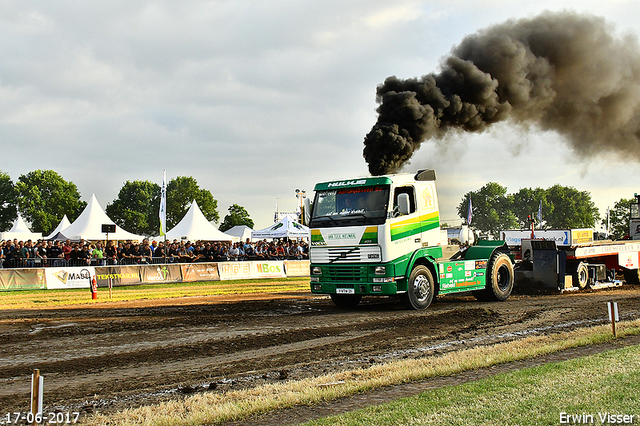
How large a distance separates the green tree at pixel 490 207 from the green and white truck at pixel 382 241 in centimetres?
12215

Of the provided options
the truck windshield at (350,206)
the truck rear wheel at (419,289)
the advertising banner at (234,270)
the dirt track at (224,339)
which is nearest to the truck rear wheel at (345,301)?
the dirt track at (224,339)

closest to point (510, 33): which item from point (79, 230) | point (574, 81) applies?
point (574, 81)

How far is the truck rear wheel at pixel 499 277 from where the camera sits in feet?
47.7

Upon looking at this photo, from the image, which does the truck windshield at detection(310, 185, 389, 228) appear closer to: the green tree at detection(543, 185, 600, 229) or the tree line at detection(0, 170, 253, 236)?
the tree line at detection(0, 170, 253, 236)

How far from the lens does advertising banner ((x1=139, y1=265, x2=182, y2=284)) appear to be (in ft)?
→ 76.5

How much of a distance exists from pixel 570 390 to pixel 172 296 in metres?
15.7

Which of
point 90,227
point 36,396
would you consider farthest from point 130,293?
point 90,227

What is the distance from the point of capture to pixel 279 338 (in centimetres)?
952

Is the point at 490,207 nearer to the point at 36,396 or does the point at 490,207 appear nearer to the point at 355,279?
the point at 355,279

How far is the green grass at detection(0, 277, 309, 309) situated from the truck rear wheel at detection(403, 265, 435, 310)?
8314 millimetres

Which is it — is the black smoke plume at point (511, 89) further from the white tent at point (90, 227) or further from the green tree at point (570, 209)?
the green tree at point (570, 209)

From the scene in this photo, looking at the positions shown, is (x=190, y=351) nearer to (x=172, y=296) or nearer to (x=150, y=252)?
(x=172, y=296)

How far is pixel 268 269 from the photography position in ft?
91.7

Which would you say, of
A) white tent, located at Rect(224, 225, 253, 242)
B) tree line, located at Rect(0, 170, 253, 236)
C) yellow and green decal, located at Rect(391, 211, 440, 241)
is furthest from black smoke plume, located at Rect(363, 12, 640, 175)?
tree line, located at Rect(0, 170, 253, 236)
